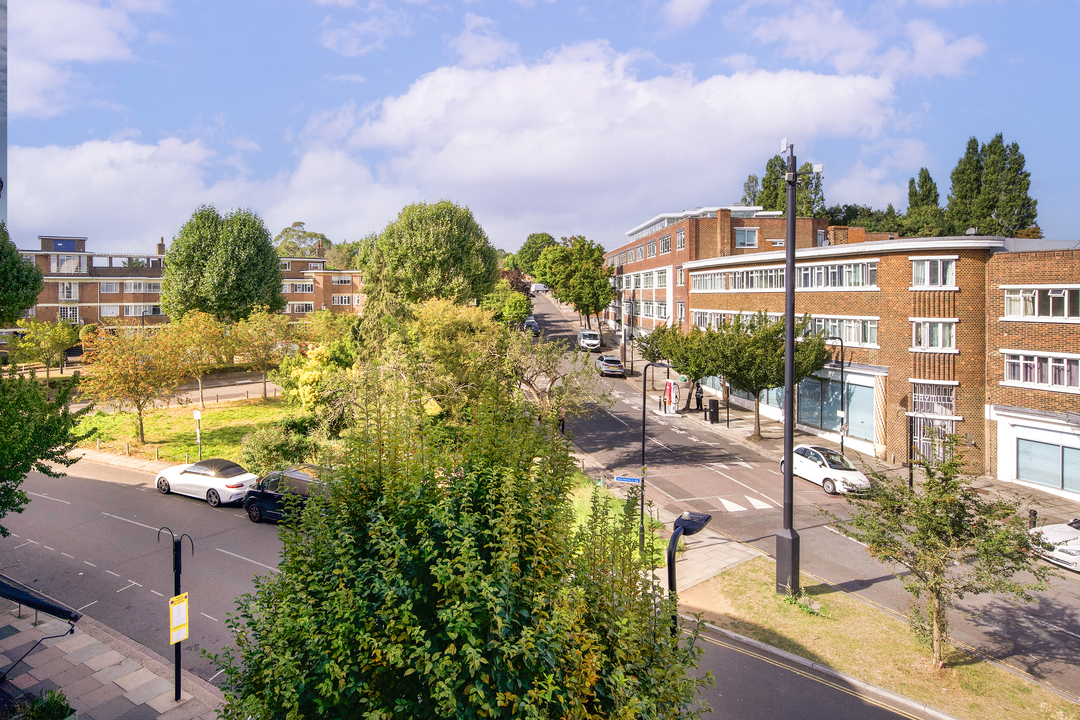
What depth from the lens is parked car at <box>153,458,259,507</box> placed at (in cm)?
2450

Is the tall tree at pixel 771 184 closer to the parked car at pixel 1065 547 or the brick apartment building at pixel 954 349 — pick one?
the brick apartment building at pixel 954 349

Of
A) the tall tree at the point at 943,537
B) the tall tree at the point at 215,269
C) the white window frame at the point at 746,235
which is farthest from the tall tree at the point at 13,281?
the white window frame at the point at 746,235

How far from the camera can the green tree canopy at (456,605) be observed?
19.5ft

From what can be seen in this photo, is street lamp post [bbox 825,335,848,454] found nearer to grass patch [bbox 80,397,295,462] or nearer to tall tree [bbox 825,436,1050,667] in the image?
tall tree [bbox 825,436,1050,667]

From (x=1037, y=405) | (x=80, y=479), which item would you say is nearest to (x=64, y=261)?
(x=80, y=479)

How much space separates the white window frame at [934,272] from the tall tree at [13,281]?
1379 inches

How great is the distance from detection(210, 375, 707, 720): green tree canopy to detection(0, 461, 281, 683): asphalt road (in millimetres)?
8976

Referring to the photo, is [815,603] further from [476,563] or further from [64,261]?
[64,261]

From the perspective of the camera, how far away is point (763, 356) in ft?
108

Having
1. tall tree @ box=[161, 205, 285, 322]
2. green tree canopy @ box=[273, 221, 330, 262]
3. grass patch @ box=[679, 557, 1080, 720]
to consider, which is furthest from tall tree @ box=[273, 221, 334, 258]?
grass patch @ box=[679, 557, 1080, 720]

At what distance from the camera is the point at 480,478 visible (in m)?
7.29

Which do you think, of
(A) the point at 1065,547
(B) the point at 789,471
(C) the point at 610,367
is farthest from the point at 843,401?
(C) the point at 610,367

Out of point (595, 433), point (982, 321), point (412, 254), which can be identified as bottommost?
point (595, 433)

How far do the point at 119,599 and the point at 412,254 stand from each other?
34227 millimetres
